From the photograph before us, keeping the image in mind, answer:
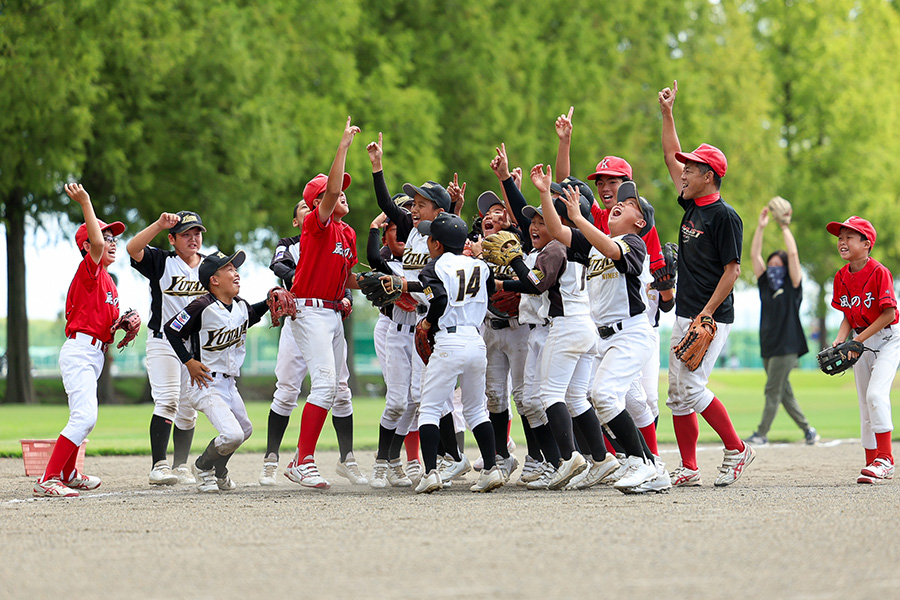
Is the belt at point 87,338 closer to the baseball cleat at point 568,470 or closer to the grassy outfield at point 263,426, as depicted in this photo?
the baseball cleat at point 568,470

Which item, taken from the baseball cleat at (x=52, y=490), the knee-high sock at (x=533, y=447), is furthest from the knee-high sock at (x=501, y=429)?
the baseball cleat at (x=52, y=490)

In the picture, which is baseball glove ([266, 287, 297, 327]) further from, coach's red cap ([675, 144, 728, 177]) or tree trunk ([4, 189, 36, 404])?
tree trunk ([4, 189, 36, 404])

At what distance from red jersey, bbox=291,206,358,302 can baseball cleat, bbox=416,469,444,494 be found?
1657 mm

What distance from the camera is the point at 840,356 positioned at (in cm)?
821

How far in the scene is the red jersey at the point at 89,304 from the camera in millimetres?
8125

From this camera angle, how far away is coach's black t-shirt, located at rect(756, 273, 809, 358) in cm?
1336

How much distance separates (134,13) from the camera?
1995 centimetres

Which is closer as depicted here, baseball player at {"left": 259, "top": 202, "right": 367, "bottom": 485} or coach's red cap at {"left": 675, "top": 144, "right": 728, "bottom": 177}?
coach's red cap at {"left": 675, "top": 144, "right": 728, "bottom": 177}

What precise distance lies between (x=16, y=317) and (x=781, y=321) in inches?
644

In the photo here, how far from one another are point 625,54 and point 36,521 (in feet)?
82.4

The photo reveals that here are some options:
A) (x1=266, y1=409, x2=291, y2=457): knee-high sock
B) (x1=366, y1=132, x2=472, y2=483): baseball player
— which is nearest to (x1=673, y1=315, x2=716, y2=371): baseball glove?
(x1=366, y1=132, x2=472, y2=483): baseball player

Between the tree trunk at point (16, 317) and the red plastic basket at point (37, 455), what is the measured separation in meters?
14.3

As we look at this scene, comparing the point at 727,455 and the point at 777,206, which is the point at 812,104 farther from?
the point at 727,455

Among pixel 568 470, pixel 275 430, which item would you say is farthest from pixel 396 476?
pixel 568 470
